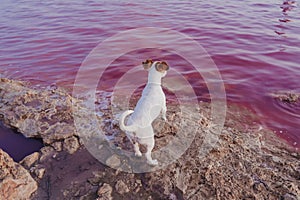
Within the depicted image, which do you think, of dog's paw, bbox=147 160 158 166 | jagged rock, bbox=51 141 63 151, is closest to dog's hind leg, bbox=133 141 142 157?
dog's paw, bbox=147 160 158 166

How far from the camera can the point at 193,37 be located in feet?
24.9

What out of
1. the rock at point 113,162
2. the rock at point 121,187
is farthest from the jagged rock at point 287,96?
the rock at point 121,187

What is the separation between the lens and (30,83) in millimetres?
5414

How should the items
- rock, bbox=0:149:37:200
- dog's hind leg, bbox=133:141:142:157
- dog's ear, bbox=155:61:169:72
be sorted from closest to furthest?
rock, bbox=0:149:37:200 < dog's ear, bbox=155:61:169:72 < dog's hind leg, bbox=133:141:142:157

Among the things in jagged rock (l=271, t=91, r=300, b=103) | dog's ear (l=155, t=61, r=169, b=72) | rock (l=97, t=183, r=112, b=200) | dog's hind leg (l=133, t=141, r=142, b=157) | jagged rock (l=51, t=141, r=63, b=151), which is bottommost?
jagged rock (l=271, t=91, r=300, b=103)

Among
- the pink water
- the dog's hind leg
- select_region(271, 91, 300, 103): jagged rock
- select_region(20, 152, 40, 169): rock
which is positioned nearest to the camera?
the dog's hind leg

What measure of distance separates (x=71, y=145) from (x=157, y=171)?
3.62 ft

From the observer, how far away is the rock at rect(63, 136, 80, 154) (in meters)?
3.09

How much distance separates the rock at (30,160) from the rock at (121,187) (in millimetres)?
1044

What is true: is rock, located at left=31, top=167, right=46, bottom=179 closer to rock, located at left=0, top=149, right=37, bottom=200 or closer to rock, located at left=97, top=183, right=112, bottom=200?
rock, located at left=0, top=149, right=37, bottom=200

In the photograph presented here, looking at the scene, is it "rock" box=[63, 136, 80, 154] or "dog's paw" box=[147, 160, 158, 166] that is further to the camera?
"rock" box=[63, 136, 80, 154]

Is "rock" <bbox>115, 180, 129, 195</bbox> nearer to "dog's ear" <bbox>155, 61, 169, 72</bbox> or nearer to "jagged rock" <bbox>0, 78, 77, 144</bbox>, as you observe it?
"jagged rock" <bbox>0, 78, 77, 144</bbox>

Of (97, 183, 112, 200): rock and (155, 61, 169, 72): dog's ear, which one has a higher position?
(155, 61, 169, 72): dog's ear

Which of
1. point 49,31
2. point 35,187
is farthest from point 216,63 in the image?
point 49,31
